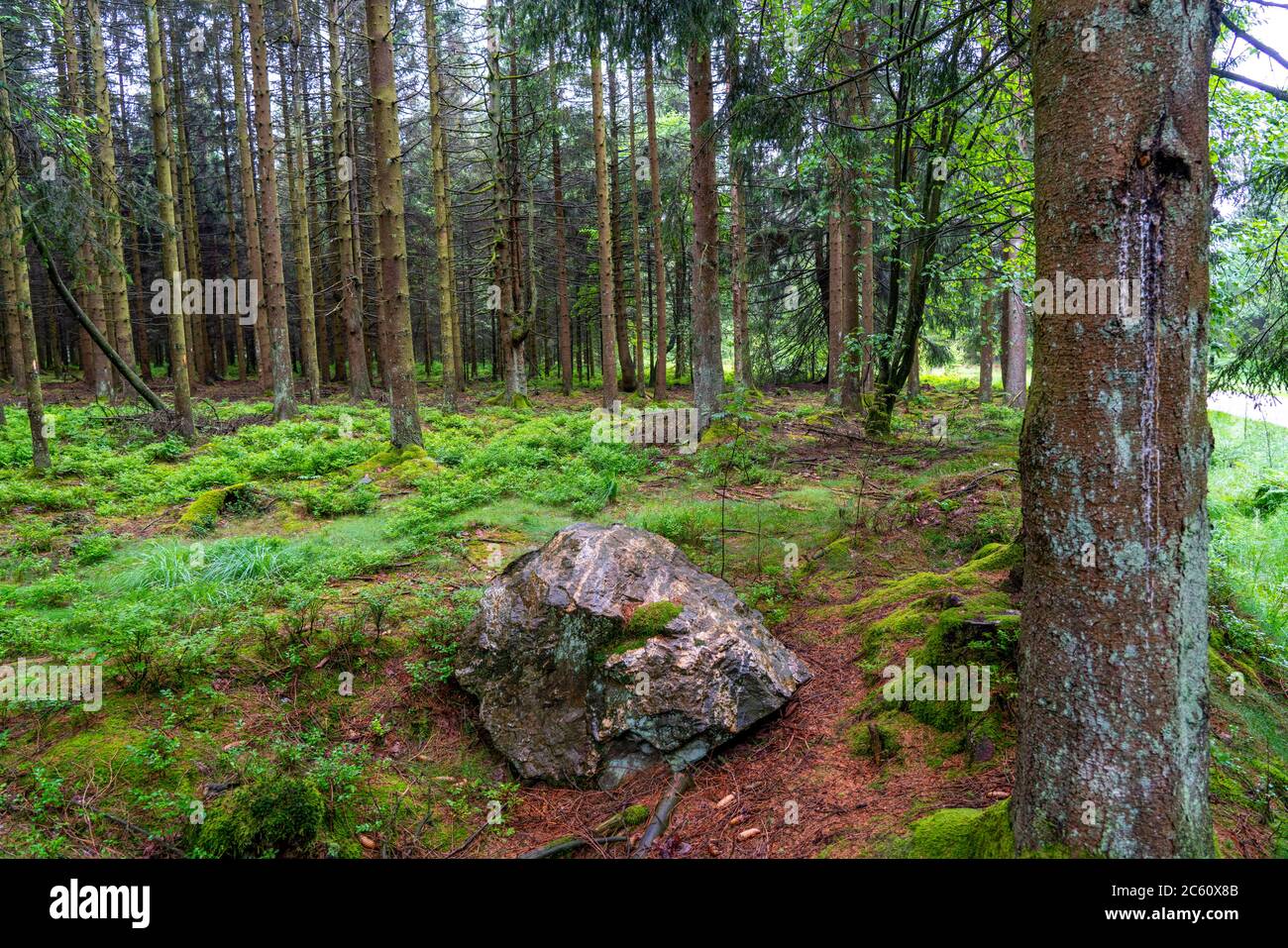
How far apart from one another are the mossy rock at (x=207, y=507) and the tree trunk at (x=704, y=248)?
22.6 ft

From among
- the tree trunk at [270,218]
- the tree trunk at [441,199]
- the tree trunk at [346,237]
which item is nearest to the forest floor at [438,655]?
the tree trunk at [270,218]

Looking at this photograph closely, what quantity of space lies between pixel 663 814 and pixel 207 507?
742cm

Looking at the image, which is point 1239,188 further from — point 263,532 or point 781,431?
point 263,532

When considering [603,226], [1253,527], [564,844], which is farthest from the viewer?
[603,226]

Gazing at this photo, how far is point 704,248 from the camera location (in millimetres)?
11500

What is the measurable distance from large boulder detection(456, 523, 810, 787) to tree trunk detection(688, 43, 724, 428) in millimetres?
6122

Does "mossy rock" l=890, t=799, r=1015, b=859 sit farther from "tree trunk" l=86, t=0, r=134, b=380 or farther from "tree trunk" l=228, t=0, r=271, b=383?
"tree trunk" l=228, t=0, r=271, b=383

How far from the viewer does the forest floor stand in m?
3.75

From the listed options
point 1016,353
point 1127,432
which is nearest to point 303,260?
point 1016,353

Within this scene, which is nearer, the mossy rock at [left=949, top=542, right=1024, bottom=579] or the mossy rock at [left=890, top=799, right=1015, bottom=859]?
the mossy rock at [left=890, top=799, right=1015, bottom=859]

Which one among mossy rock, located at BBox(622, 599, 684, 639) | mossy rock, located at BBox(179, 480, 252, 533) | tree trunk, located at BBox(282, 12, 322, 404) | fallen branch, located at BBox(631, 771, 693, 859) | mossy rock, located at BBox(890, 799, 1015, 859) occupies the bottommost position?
fallen branch, located at BBox(631, 771, 693, 859)

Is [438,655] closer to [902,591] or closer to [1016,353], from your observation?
[902,591]

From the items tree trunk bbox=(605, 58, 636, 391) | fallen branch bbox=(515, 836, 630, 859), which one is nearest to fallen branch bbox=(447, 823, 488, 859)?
fallen branch bbox=(515, 836, 630, 859)

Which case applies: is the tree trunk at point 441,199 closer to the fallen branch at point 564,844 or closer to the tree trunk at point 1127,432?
the fallen branch at point 564,844
